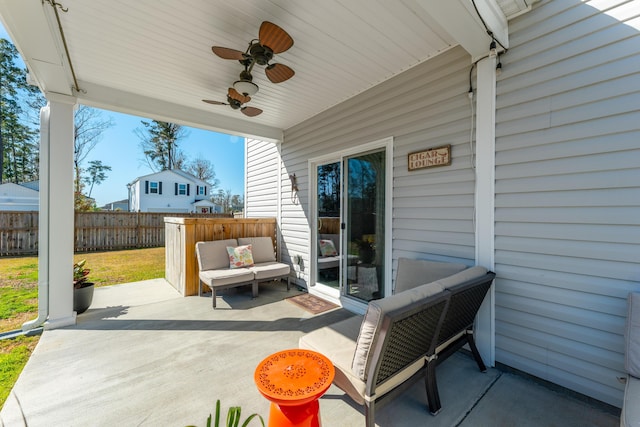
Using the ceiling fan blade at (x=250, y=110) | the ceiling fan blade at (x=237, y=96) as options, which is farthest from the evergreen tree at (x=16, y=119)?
the ceiling fan blade at (x=237, y=96)

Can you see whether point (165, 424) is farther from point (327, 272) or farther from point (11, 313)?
point (11, 313)

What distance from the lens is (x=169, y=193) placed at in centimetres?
1612

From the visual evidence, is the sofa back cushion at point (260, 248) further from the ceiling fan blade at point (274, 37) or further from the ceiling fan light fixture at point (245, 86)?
the ceiling fan blade at point (274, 37)

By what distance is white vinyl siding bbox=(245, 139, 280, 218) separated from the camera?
5496 millimetres

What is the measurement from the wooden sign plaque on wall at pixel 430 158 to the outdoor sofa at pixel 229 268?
8.83 feet

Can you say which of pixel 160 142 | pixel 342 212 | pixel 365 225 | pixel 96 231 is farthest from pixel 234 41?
pixel 160 142

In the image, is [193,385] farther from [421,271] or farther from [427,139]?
[427,139]

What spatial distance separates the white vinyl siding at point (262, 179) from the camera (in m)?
5.50

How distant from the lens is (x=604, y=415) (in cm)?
174

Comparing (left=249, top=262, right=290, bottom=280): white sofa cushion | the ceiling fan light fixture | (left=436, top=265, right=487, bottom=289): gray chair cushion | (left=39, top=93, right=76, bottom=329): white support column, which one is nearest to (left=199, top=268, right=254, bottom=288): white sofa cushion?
(left=249, top=262, right=290, bottom=280): white sofa cushion

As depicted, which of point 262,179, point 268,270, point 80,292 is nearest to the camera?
point 80,292

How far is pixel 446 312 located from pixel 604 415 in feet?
4.14

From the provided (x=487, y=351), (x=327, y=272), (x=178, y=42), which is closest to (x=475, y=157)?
(x=487, y=351)

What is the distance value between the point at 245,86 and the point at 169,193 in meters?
15.9
